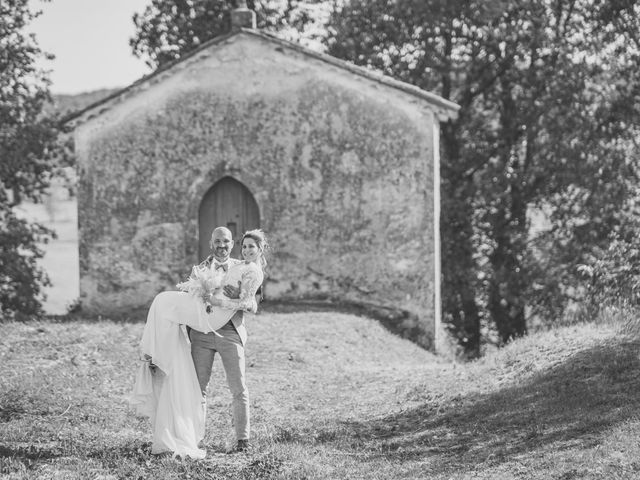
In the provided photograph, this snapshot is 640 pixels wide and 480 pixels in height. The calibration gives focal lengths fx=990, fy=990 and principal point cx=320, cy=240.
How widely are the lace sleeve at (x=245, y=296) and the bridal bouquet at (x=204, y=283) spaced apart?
5.2 inches

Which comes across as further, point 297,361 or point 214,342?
point 297,361

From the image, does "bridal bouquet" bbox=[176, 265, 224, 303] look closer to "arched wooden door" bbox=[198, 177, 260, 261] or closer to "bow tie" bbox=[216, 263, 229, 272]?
"bow tie" bbox=[216, 263, 229, 272]

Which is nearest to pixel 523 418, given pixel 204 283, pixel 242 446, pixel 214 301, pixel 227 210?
pixel 242 446

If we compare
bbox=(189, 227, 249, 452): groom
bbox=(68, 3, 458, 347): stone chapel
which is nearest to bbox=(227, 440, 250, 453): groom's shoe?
bbox=(189, 227, 249, 452): groom

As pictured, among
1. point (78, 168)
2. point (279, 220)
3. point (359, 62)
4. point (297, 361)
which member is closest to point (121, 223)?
point (78, 168)

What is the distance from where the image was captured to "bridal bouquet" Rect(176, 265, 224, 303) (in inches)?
342

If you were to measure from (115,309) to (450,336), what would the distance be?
30.0 feet

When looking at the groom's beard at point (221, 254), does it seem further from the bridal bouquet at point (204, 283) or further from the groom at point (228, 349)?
the bridal bouquet at point (204, 283)

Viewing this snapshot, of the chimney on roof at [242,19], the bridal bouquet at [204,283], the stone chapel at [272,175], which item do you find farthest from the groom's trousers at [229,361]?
the chimney on roof at [242,19]

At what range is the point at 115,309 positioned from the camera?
18.1 m

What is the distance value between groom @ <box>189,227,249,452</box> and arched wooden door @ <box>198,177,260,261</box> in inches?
375

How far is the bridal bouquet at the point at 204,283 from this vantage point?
28.5ft

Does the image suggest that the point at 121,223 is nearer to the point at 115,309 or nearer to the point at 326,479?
the point at 115,309

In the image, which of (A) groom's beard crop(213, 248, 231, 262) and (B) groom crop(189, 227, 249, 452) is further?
(A) groom's beard crop(213, 248, 231, 262)
